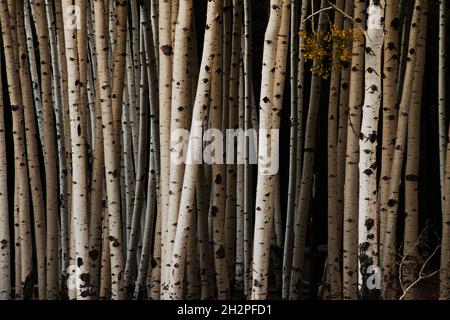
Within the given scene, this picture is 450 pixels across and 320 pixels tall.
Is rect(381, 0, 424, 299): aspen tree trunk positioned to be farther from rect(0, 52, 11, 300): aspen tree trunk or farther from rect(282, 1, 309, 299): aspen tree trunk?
rect(0, 52, 11, 300): aspen tree trunk

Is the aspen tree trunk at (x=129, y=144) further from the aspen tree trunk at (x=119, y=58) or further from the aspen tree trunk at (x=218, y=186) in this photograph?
the aspen tree trunk at (x=119, y=58)

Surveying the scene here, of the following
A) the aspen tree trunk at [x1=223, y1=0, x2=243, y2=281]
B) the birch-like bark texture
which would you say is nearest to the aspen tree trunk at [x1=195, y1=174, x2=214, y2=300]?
the birch-like bark texture

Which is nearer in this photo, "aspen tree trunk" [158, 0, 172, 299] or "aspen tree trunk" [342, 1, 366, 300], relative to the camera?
"aspen tree trunk" [158, 0, 172, 299]

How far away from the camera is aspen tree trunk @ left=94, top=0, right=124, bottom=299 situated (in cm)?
630

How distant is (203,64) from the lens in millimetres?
5777

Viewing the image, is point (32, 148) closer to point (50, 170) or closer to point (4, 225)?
point (50, 170)

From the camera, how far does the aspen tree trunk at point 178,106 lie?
581 cm

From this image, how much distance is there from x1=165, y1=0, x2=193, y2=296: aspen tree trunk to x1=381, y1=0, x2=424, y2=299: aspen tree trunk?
1.84 m

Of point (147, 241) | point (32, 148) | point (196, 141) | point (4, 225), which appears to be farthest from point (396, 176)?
point (4, 225)

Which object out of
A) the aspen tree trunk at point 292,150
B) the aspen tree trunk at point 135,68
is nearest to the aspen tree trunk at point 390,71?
the aspen tree trunk at point 292,150

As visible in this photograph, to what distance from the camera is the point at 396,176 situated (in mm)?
6828

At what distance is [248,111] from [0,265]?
A: 2.74 metres
